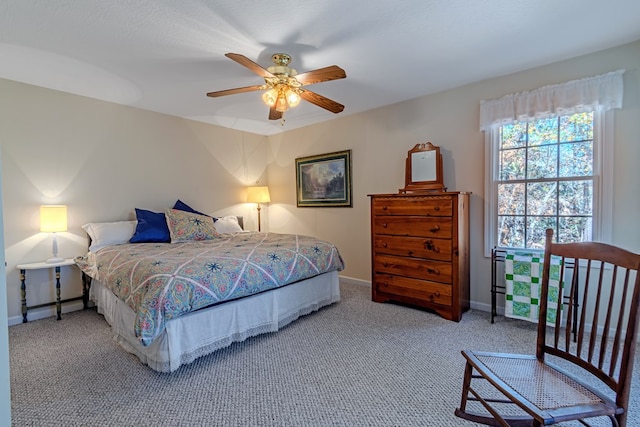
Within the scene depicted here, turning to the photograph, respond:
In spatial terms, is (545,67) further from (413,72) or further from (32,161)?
(32,161)

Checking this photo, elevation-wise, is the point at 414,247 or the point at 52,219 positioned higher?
the point at 52,219

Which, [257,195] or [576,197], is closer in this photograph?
[576,197]

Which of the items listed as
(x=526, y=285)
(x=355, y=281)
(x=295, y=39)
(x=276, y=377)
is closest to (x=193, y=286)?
(x=276, y=377)

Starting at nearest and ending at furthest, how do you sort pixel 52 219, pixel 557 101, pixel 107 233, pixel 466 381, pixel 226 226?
1. pixel 466 381
2. pixel 557 101
3. pixel 52 219
4. pixel 107 233
5. pixel 226 226

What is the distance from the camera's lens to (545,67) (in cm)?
286

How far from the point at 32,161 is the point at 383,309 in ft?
13.0

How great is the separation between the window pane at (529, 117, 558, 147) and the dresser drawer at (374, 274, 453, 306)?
64.6 inches

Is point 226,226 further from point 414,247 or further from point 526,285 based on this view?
point 526,285

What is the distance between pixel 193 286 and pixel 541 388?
2.05 m

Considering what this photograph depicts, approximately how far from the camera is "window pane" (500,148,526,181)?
305cm

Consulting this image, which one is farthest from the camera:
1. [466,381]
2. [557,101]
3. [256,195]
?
[256,195]

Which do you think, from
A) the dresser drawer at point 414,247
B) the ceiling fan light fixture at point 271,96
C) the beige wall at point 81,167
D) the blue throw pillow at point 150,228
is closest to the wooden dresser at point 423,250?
the dresser drawer at point 414,247

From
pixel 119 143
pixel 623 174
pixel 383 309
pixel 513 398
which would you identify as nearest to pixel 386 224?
pixel 383 309

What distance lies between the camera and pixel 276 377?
210 cm
